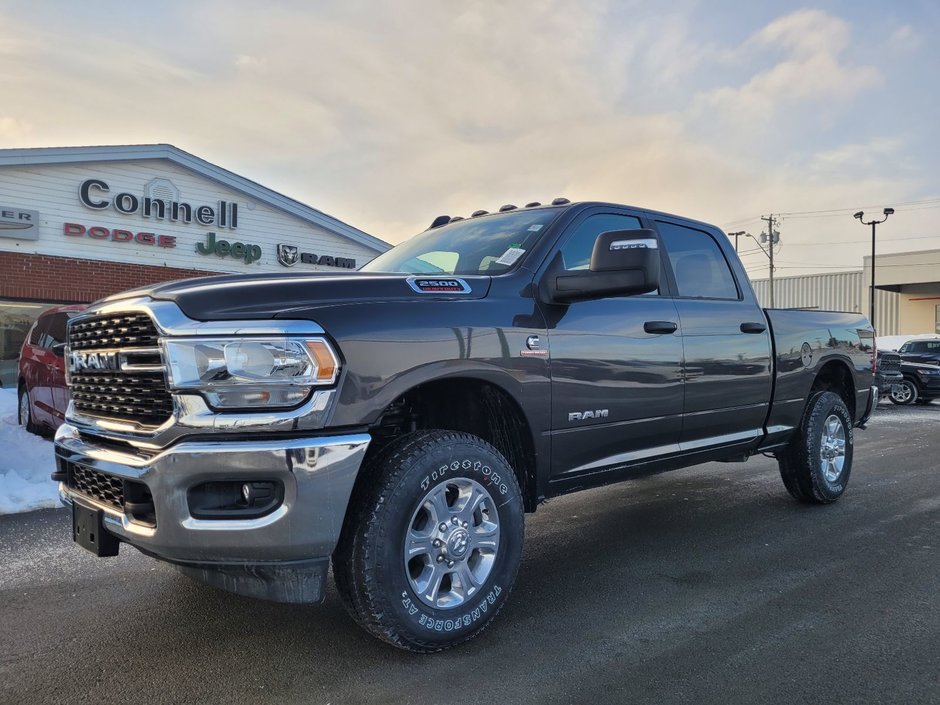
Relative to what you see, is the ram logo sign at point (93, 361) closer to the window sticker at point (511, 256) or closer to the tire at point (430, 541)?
the tire at point (430, 541)

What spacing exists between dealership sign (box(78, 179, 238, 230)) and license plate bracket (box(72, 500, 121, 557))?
1237cm

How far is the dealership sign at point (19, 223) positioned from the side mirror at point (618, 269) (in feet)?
41.9

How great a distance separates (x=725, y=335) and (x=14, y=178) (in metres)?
13.0

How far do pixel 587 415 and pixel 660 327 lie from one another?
77cm

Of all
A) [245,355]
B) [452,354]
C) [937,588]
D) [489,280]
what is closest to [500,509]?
[452,354]

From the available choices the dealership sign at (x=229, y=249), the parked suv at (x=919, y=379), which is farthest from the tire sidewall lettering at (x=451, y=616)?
the parked suv at (x=919, y=379)

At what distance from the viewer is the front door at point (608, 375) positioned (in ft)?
11.4

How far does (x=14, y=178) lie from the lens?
1275cm

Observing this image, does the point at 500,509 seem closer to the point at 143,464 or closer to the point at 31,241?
the point at 143,464

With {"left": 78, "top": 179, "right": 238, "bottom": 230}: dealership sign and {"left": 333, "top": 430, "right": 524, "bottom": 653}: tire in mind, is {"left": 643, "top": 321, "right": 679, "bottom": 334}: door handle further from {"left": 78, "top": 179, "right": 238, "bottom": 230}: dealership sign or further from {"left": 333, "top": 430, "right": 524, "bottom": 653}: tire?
{"left": 78, "top": 179, "right": 238, "bottom": 230}: dealership sign

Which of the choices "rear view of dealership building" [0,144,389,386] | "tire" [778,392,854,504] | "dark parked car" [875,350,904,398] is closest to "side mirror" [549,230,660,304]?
"tire" [778,392,854,504]

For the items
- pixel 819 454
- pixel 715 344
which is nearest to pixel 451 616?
pixel 715 344

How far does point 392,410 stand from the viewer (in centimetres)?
320

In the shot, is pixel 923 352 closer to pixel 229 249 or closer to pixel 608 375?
pixel 229 249
